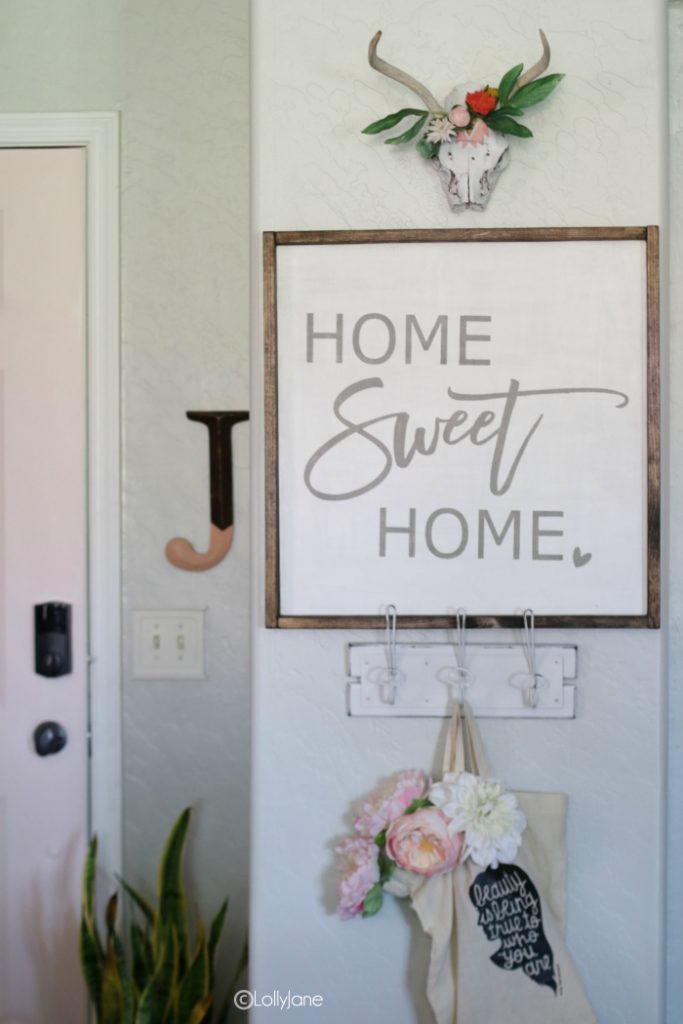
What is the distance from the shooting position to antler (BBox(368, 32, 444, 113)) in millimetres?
1117

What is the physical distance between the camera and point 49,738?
1606 mm

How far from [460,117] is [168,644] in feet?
3.70

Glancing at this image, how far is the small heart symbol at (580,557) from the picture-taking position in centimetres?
119

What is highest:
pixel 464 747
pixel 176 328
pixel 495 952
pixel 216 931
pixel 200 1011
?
pixel 176 328

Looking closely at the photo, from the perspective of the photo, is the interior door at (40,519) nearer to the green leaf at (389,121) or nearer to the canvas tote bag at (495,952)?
the green leaf at (389,121)

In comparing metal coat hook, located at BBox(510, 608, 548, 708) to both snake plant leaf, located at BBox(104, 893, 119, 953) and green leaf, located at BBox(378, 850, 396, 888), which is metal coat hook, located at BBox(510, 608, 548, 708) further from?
snake plant leaf, located at BBox(104, 893, 119, 953)

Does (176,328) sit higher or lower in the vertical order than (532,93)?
lower

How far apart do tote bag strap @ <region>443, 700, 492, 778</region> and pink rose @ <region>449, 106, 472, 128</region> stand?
0.85 meters

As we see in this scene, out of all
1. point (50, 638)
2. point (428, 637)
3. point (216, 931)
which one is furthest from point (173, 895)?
point (428, 637)

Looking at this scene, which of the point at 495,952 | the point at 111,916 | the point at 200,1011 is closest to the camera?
the point at 495,952

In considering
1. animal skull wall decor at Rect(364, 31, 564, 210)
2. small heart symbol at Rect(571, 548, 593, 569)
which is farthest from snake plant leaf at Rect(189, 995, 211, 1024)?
animal skull wall decor at Rect(364, 31, 564, 210)

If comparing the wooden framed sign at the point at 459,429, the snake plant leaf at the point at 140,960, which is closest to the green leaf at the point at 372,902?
the wooden framed sign at the point at 459,429

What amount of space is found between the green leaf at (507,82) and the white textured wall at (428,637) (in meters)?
0.07

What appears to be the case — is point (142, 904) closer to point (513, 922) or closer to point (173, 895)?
point (173, 895)
